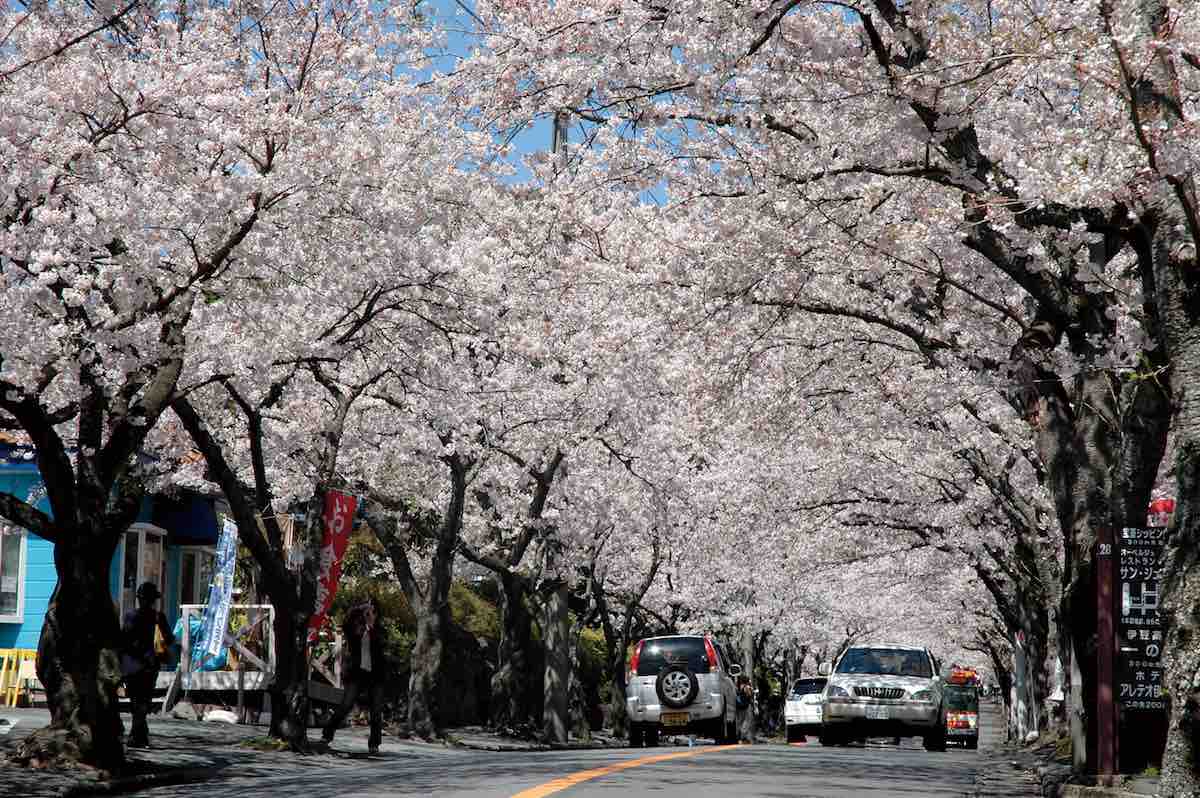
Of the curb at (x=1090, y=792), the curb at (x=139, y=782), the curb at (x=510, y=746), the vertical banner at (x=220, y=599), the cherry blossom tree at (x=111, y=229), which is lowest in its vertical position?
the curb at (x=510, y=746)

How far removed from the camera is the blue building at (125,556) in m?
26.3

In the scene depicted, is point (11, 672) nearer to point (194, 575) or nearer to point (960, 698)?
point (194, 575)

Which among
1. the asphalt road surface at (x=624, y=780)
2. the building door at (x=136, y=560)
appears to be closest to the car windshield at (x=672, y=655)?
the building door at (x=136, y=560)

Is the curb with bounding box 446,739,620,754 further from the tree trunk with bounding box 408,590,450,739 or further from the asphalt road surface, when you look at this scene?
the asphalt road surface

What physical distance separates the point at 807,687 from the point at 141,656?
28.4 meters

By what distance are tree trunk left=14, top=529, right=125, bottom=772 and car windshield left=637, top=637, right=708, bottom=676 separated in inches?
592

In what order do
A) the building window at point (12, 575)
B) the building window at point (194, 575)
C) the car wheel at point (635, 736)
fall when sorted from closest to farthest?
the building window at point (12, 575) → the car wheel at point (635, 736) → the building window at point (194, 575)

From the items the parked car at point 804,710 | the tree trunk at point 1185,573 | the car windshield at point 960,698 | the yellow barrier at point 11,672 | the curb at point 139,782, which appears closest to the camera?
the tree trunk at point 1185,573

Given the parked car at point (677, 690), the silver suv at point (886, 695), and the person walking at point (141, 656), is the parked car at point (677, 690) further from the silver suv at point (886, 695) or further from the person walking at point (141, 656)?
the person walking at point (141, 656)

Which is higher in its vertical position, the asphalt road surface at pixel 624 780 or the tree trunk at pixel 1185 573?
the tree trunk at pixel 1185 573

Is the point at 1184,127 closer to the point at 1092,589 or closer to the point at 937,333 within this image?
the point at 1092,589

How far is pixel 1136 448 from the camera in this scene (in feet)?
44.4

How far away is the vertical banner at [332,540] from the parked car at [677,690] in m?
7.48

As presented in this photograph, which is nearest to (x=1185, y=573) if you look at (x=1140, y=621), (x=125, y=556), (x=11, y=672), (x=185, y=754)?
(x=1140, y=621)
